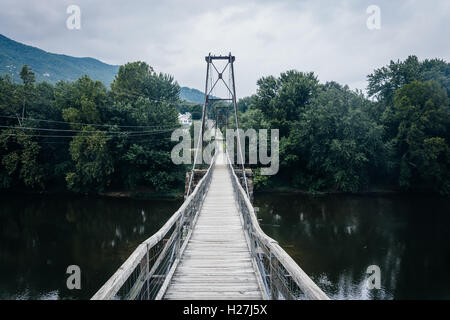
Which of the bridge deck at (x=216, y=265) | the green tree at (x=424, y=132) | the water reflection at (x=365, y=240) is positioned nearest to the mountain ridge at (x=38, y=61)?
the green tree at (x=424, y=132)

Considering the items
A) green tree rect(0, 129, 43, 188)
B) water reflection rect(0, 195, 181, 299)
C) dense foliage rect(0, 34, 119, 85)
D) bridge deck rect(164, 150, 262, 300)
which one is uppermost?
→ dense foliage rect(0, 34, 119, 85)

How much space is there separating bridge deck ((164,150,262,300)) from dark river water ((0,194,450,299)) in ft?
16.9

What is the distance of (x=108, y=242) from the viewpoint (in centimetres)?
1400

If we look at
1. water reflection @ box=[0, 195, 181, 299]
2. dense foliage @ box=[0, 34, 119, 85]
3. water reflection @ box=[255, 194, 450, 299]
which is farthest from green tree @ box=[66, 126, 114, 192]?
dense foliage @ box=[0, 34, 119, 85]

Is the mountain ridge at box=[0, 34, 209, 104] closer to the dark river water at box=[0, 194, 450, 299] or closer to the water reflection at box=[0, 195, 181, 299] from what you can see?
the water reflection at box=[0, 195, 181, 299]

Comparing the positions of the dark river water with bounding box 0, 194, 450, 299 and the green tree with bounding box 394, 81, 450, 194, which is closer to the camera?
the dark river water with bounding box 0, 194, 450, 299

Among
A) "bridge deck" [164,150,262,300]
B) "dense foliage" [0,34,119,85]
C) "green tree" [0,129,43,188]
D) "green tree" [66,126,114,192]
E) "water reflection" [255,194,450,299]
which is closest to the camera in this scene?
"bridge deck" [164,150,262,300]

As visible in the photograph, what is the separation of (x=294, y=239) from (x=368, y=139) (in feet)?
39.9

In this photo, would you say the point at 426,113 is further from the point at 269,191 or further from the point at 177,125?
the point at 177,125

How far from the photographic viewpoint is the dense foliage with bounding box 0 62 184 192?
874 inches

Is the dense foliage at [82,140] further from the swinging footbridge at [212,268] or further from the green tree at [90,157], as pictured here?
the swinging footbridge at [212,268]

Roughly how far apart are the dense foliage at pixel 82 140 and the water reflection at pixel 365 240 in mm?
9375

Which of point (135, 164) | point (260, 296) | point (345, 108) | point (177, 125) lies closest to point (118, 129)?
point (135, 164)

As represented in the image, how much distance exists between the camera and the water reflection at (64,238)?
10.1 metres
